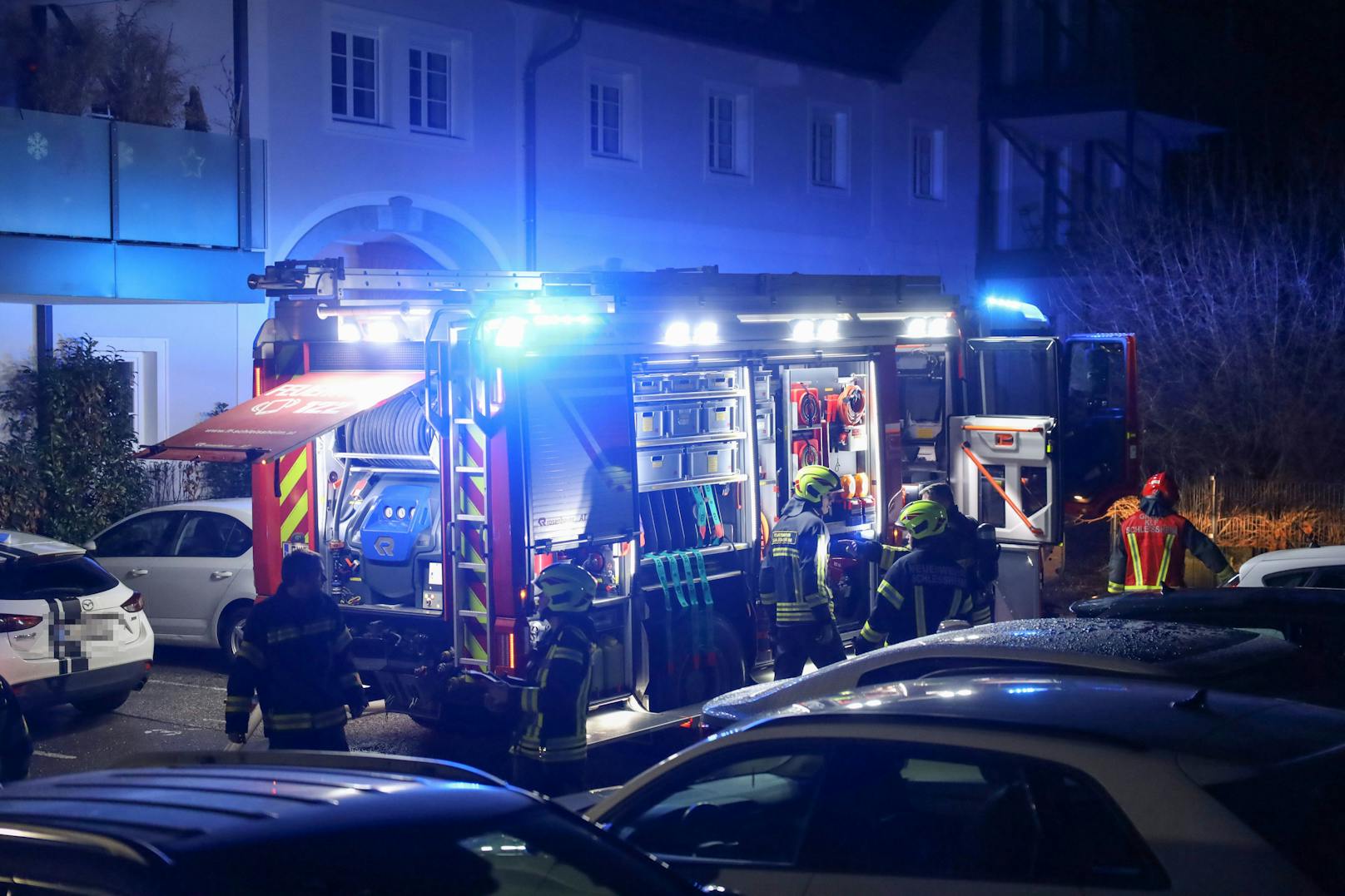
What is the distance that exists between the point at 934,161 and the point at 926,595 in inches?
834

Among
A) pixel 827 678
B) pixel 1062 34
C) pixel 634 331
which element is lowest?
pixel 827 678

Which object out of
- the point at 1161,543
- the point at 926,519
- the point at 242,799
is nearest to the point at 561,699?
the point at 926,519

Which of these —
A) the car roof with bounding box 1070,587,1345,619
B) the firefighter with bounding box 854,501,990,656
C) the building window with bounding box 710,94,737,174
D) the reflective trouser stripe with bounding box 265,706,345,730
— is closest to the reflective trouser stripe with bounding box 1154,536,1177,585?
the firefighter with bounding box 854,501,990,656

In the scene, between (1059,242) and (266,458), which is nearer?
(266,458)

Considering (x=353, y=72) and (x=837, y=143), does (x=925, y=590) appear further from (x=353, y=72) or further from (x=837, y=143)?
(x=837, y=143)

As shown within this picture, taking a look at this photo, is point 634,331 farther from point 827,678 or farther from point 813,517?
point 827,678

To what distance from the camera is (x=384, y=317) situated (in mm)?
8547

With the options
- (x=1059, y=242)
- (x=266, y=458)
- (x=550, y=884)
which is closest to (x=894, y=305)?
(x=266, y=458)

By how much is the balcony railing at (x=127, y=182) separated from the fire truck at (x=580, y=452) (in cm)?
706

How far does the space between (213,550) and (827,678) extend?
7458 mm

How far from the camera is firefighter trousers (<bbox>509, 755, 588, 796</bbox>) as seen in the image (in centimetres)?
627

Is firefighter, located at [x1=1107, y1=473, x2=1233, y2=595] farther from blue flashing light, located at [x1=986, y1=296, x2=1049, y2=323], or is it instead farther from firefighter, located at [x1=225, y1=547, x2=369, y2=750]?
blue flashing light, located at [x1=986, y1=296, x2=1049, y2=323]

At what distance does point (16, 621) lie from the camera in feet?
29.7

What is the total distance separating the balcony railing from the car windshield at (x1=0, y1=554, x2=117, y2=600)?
21.1 ft
